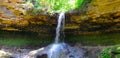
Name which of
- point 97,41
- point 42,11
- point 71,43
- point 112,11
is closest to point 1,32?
point 42,11

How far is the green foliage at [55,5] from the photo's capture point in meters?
13.2

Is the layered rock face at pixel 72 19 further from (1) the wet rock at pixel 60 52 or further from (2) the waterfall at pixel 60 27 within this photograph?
(1) the wet rock at pixel 60 52

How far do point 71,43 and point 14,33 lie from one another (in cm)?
329

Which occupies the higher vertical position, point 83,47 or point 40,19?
point 40,19

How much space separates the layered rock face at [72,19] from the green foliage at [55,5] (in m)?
0.52

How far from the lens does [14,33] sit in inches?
555

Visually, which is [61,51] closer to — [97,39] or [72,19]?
[72,19]

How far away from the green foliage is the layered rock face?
0.52m

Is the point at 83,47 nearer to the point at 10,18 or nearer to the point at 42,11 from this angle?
the point at 42,11

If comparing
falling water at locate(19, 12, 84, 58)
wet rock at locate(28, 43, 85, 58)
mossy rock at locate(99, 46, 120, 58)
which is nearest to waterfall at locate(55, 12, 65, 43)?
falling water at locate(19, 12, 84, 58)

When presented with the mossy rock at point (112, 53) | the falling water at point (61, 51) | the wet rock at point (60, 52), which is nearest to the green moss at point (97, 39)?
the falling water at point (61, 51)

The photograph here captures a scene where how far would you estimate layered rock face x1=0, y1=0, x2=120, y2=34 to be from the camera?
11258 mm

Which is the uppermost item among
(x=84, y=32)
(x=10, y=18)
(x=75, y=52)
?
(x=10, y=18)

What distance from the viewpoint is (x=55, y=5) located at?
15156 mm
